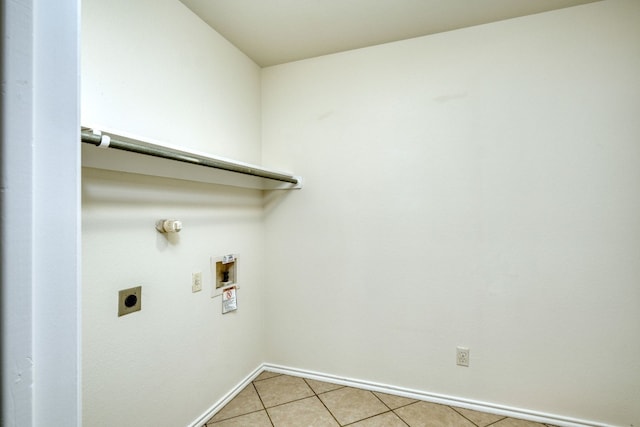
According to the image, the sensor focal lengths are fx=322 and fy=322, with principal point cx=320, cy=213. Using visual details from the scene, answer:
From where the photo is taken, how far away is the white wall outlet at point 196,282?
1869mm

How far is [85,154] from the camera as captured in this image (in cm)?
125

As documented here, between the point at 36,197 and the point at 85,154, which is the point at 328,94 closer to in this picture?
the point at 85,154

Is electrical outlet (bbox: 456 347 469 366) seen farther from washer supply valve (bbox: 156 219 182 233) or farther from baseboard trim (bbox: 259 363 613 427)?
washer supply valve (bbox: 156 219 182 233)

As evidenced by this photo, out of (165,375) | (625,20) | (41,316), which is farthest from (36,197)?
(625,20)

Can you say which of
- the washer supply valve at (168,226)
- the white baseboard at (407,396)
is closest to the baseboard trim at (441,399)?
the white baseboard at (407,396)

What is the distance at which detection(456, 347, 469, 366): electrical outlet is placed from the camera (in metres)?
2.08

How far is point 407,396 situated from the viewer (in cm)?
220

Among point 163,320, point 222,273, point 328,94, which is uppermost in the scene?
point 328,94

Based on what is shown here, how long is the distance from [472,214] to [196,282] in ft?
5.79

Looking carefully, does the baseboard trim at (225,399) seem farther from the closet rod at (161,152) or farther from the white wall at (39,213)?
the white wall at (39,213)

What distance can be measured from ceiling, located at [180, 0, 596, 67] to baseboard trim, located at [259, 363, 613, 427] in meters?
2.40

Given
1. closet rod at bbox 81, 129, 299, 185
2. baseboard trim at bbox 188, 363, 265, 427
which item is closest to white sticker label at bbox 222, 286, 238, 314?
baseboard trim at bbox 188, 363, 265, 427

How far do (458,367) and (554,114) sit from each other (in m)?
1.68

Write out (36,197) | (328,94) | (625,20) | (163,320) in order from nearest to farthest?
1. (36,197)
2. (163,320)
3. (625,20)
4. (328,94)
